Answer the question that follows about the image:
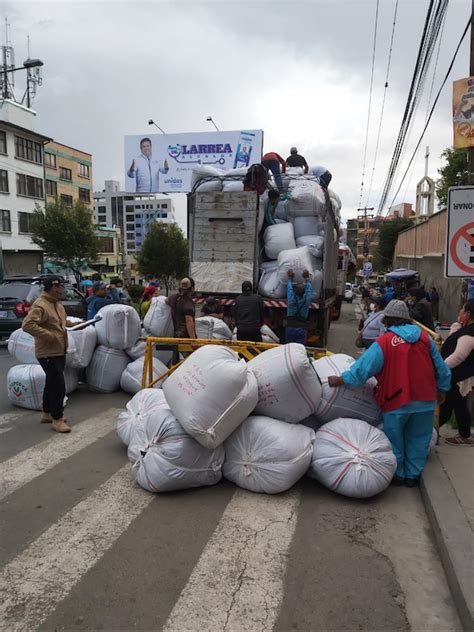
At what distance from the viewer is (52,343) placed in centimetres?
541

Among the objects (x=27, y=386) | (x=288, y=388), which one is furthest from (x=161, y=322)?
(x=288, y=388)

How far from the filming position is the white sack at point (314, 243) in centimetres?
927

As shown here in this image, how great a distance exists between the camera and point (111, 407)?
21.0 ft

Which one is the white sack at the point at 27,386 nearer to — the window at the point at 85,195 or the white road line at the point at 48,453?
the white road line at the point at 48,453

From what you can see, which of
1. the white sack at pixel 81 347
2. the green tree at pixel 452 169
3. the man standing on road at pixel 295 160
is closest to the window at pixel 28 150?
the green tree at pixel 452 169

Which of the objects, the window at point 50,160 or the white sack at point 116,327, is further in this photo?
the window at point 50,160

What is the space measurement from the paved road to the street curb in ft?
0.26

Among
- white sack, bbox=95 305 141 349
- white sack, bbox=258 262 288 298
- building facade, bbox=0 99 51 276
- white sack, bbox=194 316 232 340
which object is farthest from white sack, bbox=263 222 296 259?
building facade, bbox=0 99 51 276

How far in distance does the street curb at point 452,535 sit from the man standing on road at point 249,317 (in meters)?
3.40

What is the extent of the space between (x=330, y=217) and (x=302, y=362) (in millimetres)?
6815

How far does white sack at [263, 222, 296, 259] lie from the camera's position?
929cm

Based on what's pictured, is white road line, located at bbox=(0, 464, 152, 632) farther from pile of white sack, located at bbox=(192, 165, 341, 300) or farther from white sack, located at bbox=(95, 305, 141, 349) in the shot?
pile of white sack, located at bbox=(192, 165, 341, 300)

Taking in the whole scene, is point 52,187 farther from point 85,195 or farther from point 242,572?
point 242,572

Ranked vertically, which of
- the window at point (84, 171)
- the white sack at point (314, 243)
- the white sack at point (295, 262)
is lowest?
the white sack at point (295, 262)
